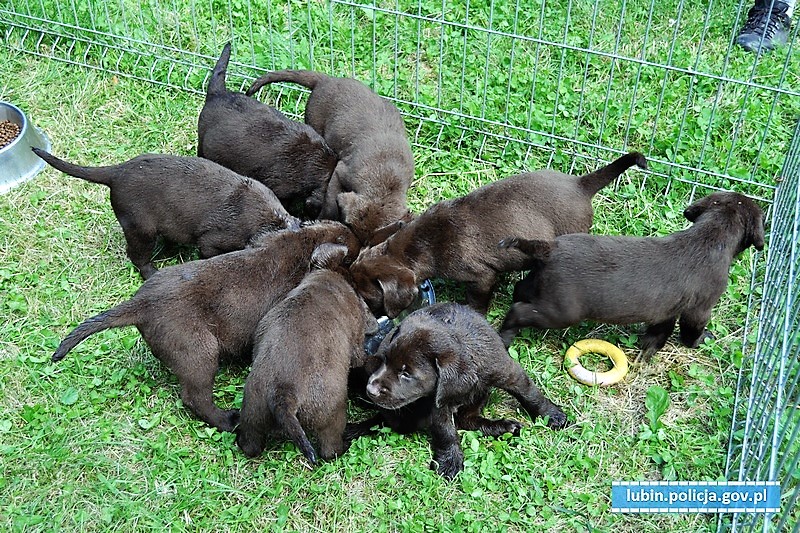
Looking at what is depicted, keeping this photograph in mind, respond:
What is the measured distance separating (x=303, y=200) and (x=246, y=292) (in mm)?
1610

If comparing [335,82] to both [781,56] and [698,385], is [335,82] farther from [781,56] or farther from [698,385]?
[781,56]

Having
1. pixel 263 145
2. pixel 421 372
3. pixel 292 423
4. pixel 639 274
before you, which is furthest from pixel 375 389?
pixel 263 145

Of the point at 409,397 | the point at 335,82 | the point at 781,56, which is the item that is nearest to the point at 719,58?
the point at 781,56

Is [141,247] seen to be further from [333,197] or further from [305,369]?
[305,369]

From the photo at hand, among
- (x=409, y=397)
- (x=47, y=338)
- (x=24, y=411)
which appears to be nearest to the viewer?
(x=409, y=397)

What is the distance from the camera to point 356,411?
15.5 ft

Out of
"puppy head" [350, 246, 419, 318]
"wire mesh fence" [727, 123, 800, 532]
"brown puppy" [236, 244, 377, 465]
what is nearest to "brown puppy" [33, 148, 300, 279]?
"puppy head" [350, 246, 419, 318]

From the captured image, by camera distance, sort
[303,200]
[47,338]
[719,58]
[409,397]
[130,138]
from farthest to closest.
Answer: [719,58] < [130,138] < [303,200] < [47,338] < [409,397]

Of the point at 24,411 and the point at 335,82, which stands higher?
the point at 335,82

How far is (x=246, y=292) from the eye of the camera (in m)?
4.57

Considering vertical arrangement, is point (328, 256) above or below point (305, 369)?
above

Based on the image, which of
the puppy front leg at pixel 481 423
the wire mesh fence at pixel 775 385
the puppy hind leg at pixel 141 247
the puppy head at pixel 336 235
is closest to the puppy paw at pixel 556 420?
the puppy front leg at pixel 481 423

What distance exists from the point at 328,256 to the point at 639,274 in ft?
5.85

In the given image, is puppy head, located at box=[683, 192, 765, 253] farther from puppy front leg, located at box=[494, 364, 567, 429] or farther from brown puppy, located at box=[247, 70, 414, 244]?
brown puppy, located at box=[247, 70, 414, 244]
